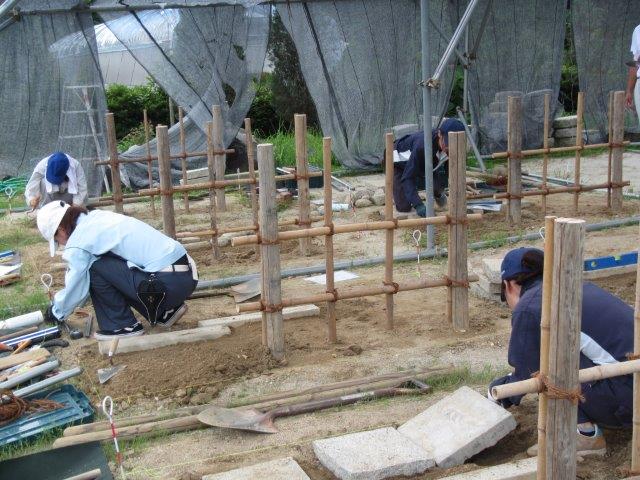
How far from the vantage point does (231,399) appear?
14.8 feet

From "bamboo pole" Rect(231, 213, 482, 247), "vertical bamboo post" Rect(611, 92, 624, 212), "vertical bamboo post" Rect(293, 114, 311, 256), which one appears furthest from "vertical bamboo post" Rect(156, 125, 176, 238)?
"vertical bamboo post" Rect(611, 92, 624, 212)

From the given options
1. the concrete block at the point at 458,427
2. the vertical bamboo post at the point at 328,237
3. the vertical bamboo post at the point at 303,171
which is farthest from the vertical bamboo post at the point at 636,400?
the vertical bamboo post at the point at 303,171

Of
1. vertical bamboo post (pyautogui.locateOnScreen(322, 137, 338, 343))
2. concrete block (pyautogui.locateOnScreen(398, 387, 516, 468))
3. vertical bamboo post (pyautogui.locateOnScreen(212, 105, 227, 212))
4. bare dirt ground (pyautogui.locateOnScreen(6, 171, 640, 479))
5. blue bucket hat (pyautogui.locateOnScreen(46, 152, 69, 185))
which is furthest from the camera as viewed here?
vertical bamboo post (pyautogui.locateOnScreen(212, 105, 227, 212))

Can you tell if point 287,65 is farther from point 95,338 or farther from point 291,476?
point 291,476

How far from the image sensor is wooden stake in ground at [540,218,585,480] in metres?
2.49

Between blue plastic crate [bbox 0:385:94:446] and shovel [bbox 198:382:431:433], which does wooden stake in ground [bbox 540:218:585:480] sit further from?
blue plastic crate [bbox 0:385:94:446]

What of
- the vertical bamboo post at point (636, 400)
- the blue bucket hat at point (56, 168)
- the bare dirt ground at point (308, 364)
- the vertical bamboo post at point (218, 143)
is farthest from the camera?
the vertical bamboo post at point (218, 143)

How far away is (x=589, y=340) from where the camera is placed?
3.32m

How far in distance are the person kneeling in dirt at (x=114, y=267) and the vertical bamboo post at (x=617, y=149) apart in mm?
4995

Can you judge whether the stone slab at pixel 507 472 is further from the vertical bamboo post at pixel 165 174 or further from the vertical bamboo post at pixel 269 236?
the vertical bamboo post at pixel 165 174

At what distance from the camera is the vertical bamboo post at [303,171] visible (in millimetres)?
6590

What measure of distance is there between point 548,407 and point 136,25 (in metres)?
9.73

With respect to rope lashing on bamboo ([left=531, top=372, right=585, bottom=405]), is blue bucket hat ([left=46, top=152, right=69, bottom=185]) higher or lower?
higher

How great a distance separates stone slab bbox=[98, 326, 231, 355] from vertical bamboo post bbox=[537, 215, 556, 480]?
3047 mm
